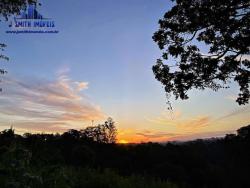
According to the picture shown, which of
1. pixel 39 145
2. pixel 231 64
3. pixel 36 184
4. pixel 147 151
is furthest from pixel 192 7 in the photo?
pixel 147 151

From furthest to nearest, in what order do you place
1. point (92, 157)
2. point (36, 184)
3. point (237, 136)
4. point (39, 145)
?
point (237, 136) < point (92, 157) < point (39, 145) < point (36, 184)

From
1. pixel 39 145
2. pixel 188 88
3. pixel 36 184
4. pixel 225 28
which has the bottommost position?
pixel 36 184

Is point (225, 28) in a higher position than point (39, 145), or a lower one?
higher

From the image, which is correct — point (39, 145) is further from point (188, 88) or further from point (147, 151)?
point (147, 151)

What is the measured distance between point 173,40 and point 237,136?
173 ft

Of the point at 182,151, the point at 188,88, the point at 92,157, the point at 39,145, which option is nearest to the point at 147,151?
the point at 182,151

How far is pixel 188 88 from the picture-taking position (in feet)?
65.4

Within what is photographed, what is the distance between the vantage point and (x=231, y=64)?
19.5 metres

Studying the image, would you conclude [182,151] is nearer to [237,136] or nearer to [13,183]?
[237,136]

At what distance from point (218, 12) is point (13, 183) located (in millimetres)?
13438

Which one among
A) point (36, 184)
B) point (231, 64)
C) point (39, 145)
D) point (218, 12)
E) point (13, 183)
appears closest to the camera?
point (13, 183)

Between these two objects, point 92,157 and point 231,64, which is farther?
point 92,157

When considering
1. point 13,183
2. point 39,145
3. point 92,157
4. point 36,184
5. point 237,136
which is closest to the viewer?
point 13,183

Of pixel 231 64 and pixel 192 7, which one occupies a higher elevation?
pixel 192 7
